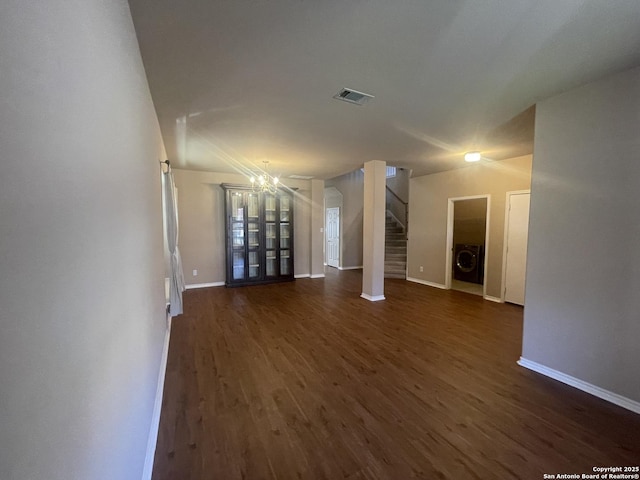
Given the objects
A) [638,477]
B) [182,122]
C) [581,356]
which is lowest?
[638,477]

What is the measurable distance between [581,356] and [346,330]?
7.43 ft

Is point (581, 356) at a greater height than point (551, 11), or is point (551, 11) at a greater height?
point (551, 11)

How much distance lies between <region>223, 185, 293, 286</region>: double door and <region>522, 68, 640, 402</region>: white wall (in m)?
4.68

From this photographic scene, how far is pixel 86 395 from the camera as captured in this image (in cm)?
70

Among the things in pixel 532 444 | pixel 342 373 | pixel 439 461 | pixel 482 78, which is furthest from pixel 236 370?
pixel 482 78

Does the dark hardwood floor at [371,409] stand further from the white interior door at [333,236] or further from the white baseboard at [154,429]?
the white interior door at [333,236]

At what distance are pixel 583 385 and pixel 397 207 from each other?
22.3 ft

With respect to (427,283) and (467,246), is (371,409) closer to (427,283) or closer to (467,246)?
(427,283)

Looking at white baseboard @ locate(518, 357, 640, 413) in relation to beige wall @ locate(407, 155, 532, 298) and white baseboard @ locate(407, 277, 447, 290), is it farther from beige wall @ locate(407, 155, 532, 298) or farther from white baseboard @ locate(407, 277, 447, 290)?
white baseboard @ locate(407, 277, 447, 290)

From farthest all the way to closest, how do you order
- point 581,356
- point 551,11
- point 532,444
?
point 581,356, point 532,444, point 551,11

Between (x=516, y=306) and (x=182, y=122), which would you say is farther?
(x=516, y=306)

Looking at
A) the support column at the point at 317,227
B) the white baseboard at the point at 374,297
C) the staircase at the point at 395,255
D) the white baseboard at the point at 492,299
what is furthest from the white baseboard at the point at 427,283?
the support column at the point at 317,227

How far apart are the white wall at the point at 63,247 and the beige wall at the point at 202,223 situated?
15.3ft

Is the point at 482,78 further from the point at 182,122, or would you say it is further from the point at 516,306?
the point at 516,306
